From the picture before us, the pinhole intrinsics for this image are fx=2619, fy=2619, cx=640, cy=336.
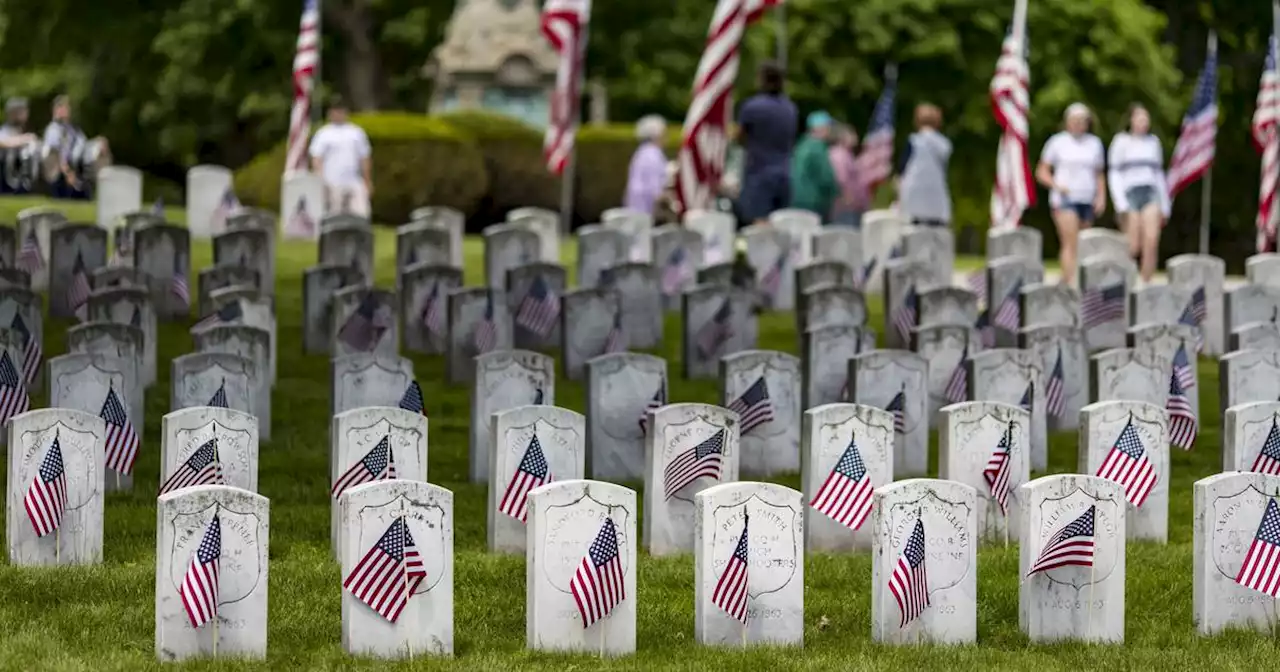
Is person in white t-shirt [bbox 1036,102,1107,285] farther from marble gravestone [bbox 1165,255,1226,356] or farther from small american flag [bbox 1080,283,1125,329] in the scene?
small american flag [bbox 1080,283,1125,329]

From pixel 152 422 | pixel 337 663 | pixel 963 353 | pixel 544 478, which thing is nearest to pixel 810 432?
pixel 544 478

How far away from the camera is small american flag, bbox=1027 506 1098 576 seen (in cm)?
1006

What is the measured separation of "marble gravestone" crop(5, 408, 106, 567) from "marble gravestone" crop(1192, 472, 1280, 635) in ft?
14.7

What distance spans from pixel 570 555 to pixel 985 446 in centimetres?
278

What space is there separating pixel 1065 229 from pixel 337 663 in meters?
14.2

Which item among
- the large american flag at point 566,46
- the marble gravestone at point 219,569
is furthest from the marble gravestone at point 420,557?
the large american flag at point 566,46

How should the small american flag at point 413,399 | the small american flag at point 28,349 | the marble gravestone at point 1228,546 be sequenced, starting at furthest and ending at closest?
the small american flag at point 28,349
the small american flag at point 413,399
the marble gravestone at point 1228,546

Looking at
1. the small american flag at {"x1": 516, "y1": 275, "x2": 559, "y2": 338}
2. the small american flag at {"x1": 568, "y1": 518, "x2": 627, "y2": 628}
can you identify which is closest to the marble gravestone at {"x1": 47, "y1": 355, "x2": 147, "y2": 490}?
the small american flag at {"x1": 568, "y1": 518, "x2": 627, "y2": 628}

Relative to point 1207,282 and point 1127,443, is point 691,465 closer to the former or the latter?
point 1127,443

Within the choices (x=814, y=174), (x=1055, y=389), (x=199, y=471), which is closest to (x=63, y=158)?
(x=814, y=174)

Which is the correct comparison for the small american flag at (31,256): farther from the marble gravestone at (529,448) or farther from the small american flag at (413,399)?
the marble gravestone at (529,448)

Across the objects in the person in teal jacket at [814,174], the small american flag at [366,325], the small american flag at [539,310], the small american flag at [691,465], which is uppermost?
the person in teal jacket at [814,174]

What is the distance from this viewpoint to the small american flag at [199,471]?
10961 mm

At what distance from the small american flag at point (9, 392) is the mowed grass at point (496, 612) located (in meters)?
0.70
